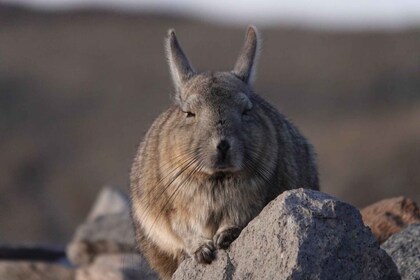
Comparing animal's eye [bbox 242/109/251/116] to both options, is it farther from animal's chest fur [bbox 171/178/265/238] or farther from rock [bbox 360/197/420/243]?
rock [bbox 360/197/420/243]

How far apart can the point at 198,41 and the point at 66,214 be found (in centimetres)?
714

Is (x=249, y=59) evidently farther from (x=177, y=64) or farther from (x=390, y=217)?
(x=390, y=217)

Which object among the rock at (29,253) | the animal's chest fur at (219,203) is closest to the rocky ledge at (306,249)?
the animal's chest fur at (219,203)

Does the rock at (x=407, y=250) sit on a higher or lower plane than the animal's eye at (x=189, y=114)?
lower

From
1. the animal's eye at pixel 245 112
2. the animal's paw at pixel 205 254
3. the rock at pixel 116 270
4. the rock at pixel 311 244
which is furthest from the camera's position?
the rock at pixel 116 270

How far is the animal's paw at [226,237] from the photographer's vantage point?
28.3 feet

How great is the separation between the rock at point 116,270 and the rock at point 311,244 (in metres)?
3.38

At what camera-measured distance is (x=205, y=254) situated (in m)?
8.60

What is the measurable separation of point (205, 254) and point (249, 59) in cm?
182

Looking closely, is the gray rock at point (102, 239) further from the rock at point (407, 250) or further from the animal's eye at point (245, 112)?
the animal's eye at point (245, 112)

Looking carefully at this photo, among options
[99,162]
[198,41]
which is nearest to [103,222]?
[99,162]

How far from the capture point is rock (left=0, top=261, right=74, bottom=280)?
12.5m

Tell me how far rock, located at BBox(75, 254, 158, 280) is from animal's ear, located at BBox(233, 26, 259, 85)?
226 centimetres

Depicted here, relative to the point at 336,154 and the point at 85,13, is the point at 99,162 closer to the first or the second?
the point at 336,154
